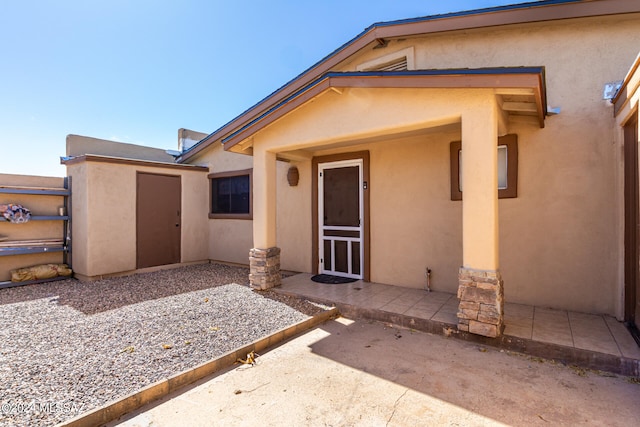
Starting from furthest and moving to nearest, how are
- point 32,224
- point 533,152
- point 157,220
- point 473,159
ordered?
point 157,220
point 32,224
point 533,152
point 473,159

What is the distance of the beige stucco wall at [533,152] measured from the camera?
419 centimetres

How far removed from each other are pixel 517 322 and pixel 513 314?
341 mm

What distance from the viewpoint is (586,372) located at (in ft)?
9.93

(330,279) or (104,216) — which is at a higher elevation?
(104,216)

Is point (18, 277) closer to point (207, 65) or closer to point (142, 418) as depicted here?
point (142, 418)

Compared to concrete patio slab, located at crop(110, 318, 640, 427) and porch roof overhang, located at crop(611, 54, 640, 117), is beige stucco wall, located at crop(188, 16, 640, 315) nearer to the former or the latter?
porch roof overhang, located at crop(611, 54, 640, 117)

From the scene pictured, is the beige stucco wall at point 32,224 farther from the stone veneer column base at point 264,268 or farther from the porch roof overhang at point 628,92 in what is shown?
the porch roof overhang at point 628,92

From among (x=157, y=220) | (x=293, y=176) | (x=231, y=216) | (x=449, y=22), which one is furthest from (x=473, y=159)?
(x=157, y=220)

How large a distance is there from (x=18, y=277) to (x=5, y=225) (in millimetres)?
1157

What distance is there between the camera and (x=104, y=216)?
705 cm

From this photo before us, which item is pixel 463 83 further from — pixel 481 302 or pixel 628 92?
pixel 481 302

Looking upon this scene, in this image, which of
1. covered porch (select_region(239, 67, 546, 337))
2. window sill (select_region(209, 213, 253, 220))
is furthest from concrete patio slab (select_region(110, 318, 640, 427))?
window sill (select_region(209, 213, 253, 220))

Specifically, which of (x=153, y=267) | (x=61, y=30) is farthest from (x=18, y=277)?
(x=61, y=30)

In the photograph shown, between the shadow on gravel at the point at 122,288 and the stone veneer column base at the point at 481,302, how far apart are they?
4.44 m
